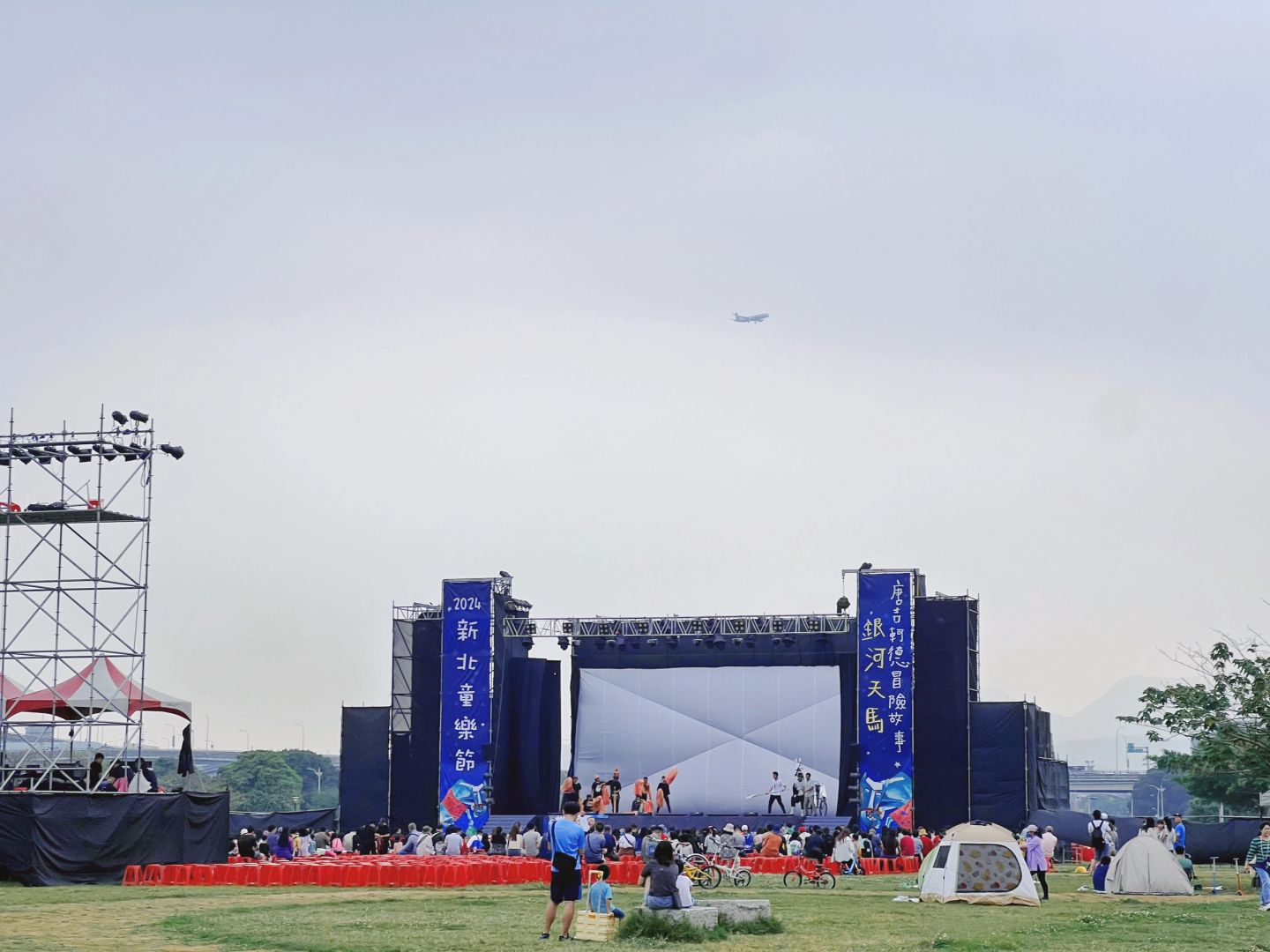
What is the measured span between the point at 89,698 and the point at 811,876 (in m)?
11.7

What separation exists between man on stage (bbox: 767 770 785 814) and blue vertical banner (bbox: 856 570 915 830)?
6.16 ft

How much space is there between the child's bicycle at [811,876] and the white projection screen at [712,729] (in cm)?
1150

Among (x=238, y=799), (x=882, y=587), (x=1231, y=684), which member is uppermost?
(x=882, y=587)

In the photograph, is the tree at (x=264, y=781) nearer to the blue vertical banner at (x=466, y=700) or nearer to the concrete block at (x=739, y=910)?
the blue vertical banner at (x=466, y=700)

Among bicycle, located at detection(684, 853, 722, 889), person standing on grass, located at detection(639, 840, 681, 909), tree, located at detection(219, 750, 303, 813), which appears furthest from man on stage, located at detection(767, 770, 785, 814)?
tree, located at detection(219, 750, 303, 813)

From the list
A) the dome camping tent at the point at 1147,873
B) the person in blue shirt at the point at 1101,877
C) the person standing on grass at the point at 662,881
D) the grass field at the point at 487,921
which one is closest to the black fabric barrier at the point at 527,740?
the grass field at the point at 487,921

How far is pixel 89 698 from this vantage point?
26.7 metres

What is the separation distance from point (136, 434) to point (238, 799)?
69.4m

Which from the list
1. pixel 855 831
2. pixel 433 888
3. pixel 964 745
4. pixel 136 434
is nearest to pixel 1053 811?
pixel 964 745

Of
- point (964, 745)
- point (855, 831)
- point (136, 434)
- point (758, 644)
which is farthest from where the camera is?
point (758, 644)

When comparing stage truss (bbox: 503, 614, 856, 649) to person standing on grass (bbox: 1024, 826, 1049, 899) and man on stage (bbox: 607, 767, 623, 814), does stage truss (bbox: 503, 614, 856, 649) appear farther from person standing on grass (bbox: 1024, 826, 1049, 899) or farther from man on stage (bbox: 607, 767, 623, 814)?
person standing on grass (bbox: 1024, 826, 1049, 899)

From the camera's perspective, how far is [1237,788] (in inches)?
1809

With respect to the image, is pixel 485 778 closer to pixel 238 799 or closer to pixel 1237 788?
pixel 1237 788

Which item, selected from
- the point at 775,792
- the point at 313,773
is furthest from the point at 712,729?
the point at 313,773
